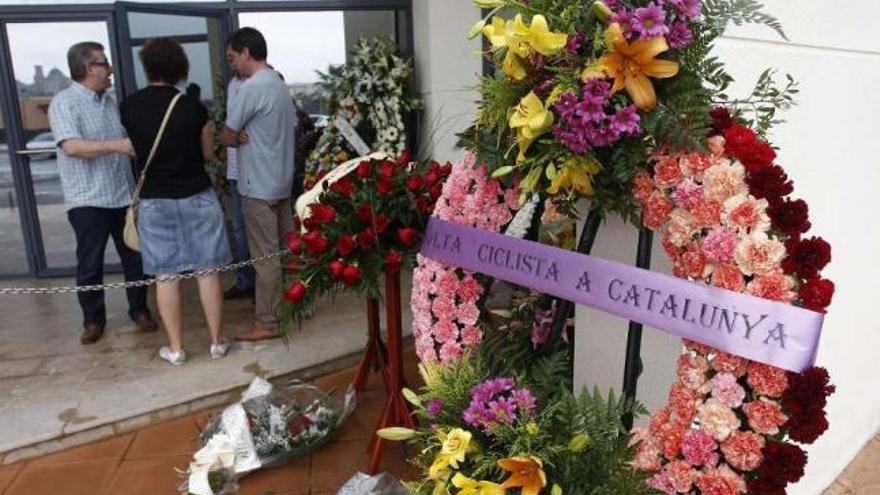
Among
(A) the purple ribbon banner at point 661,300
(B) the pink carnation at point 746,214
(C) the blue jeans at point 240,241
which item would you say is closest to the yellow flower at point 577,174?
(A) the purple ribbon banner at point 661,300

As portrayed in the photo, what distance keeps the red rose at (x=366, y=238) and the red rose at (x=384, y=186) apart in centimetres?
16

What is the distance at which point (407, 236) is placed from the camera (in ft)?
8.43

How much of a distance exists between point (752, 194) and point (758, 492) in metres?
0.66

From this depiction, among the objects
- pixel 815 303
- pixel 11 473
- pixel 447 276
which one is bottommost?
pixel 11 473

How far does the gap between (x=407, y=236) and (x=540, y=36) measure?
1195 mm

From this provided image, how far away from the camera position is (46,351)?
4.28m

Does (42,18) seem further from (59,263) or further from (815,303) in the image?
(815,303)

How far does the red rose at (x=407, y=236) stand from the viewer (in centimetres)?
256

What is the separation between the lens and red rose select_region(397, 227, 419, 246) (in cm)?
256

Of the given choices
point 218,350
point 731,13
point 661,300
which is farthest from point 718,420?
point 218,350

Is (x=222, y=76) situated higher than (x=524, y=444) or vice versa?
(x=222, y=76)

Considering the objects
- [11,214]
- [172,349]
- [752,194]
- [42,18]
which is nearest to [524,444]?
[752,194]

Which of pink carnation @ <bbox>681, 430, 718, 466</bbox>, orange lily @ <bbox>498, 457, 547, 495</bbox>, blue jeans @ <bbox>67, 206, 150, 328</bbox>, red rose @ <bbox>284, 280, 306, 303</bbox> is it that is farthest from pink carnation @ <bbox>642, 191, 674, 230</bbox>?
blue jeans @ <bbox>67, 206, 150, 328</bbox>

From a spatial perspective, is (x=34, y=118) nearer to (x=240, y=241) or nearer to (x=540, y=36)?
(x=240, y=241)
